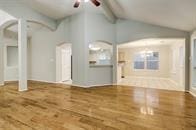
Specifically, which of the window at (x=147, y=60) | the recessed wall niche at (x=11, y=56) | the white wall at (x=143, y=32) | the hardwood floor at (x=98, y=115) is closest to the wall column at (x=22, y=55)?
the hardwood floor at (x=98, y=115)

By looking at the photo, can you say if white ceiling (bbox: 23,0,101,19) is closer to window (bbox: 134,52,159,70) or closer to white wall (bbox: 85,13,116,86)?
white wall (bbox: 85,13,116,86)

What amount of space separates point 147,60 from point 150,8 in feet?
20.8

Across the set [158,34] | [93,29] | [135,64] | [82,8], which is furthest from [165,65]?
[82,8]

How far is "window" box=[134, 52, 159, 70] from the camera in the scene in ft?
33.0

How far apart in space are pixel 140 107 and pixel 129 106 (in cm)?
26

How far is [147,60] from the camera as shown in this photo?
34.0 feet

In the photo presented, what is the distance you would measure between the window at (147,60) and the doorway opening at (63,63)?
4915mm

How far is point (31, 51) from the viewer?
8938mm

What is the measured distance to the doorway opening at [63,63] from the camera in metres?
7.73

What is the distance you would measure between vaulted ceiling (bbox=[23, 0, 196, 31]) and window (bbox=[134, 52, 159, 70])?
477cm

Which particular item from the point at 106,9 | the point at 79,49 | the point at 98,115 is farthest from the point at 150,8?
the point at 98,115

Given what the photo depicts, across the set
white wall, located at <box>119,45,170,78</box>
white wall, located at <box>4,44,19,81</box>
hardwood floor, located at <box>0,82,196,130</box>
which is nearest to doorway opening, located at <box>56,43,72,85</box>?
white wall, located at <box>4,44,19,81</box>

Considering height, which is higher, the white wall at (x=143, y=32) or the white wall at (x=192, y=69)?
the white wall at (x=143, y=32)

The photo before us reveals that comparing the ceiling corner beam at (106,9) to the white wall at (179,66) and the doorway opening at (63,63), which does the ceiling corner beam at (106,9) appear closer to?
the doorway opening at (63,63)
